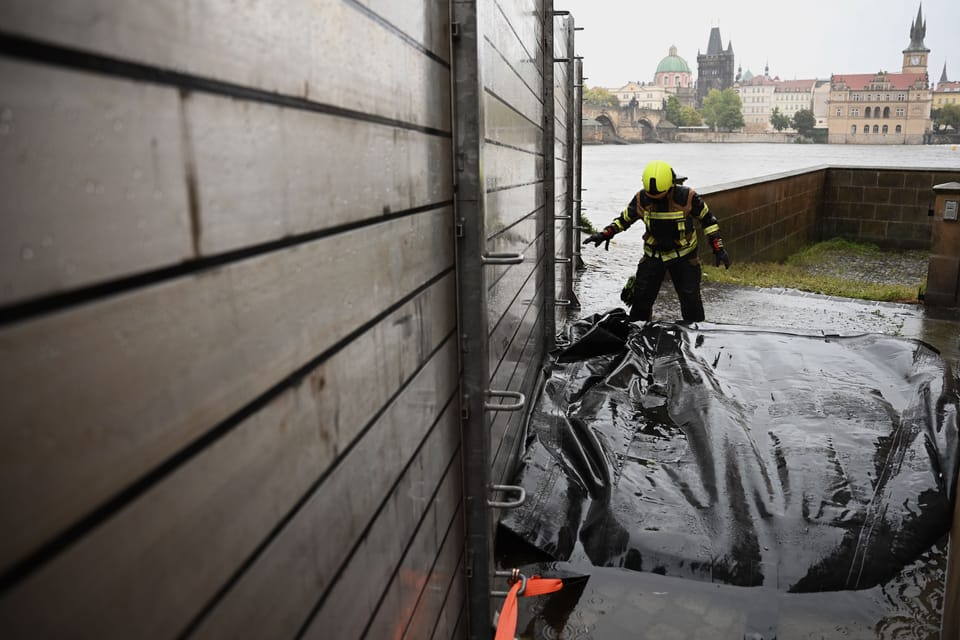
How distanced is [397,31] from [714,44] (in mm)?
150877

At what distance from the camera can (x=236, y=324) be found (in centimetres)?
97

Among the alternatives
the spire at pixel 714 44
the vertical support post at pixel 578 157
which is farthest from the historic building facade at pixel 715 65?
the vertical support post at pixel 578 157

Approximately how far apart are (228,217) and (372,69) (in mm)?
693

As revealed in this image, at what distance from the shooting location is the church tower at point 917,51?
359 feet

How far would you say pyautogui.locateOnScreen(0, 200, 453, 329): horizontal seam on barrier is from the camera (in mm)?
627

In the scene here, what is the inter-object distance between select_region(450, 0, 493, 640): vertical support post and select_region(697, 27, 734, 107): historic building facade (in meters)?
145

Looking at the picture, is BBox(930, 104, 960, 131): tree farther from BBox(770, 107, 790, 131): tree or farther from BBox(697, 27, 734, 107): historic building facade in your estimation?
BBox(697, 27, 734, 107): historic building facade

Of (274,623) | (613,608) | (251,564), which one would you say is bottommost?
(613,608)

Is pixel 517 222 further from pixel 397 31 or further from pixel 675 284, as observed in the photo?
pixel 675 284

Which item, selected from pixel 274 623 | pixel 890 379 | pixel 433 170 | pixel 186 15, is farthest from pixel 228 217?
pixel 890 379

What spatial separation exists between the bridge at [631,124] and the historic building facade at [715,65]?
60230mm

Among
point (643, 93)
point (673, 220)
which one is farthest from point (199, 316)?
point (643, 93)

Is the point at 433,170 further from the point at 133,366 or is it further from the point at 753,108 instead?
the point at 753,108

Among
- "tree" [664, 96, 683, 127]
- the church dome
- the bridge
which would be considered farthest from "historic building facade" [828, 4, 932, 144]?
the church dome
